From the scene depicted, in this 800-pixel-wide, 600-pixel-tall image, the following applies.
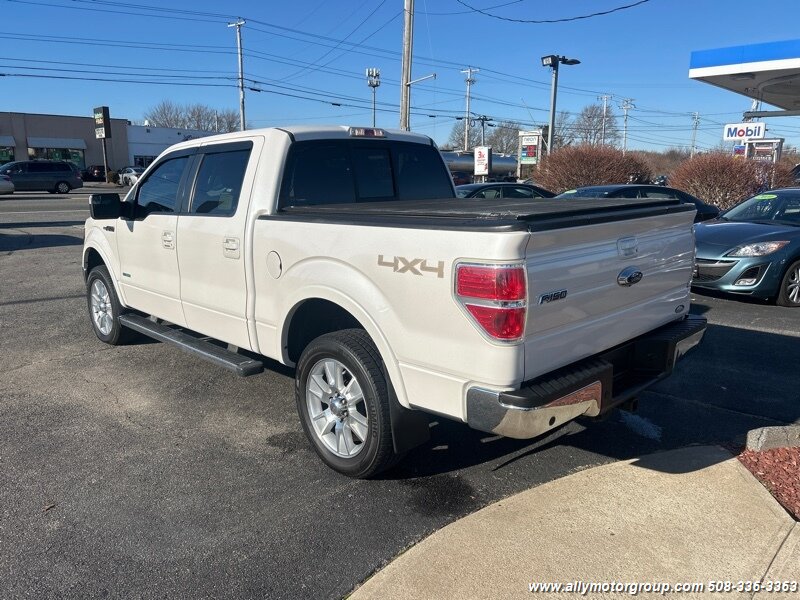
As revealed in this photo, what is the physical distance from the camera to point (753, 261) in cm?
774

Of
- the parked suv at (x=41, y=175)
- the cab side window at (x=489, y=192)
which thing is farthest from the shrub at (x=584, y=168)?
the parked suv at (x=41, y=175)

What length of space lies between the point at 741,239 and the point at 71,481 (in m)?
7.85

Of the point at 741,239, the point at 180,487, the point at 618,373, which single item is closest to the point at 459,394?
the point at 618,373

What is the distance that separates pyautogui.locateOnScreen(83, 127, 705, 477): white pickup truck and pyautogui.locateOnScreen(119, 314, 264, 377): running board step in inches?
0.8

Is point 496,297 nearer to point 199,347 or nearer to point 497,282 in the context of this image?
point 497,282

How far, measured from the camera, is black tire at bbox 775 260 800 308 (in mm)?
7777

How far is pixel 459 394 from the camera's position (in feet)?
9.61

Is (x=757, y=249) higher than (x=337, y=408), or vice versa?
(x=757, y=249)

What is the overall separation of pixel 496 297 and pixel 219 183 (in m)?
2.69

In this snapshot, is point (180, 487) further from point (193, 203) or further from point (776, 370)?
point (776, 370)

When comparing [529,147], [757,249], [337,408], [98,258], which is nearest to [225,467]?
[337,408]

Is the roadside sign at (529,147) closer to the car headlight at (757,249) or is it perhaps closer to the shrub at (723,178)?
the shrub at (723,178)

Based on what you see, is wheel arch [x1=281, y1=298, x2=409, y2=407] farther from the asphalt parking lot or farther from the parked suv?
the parked suv

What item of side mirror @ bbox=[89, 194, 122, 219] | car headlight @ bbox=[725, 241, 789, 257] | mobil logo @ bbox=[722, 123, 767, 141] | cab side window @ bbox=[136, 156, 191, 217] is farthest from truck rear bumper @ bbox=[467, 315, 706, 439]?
mobil logo @ bbox=[722, 123, 767, 141]
